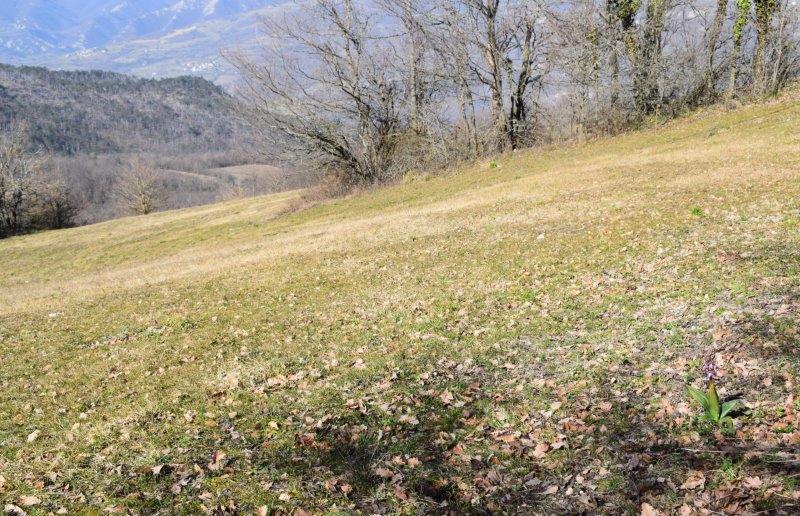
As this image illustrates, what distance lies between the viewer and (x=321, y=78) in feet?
135

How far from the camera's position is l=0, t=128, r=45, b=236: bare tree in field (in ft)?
226

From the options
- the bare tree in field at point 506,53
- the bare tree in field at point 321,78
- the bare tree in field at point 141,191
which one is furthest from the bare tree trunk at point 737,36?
the bare tree in field at point 141,191

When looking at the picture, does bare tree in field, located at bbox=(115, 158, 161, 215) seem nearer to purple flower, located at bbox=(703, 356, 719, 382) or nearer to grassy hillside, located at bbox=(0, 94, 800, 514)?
grassy hillside, located at bbox=(0, 94, 800, 514)

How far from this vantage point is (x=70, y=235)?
51.9 meters

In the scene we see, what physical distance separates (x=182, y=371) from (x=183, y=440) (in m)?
3.05

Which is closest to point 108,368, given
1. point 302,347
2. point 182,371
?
point 182,371

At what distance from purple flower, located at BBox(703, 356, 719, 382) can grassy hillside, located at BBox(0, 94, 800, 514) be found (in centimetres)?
14

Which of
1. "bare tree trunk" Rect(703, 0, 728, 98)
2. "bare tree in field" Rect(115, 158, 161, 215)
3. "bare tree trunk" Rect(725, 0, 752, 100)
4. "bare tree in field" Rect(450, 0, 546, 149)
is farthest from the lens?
"bare tree in field" Rect(115, 158, 161, 215)

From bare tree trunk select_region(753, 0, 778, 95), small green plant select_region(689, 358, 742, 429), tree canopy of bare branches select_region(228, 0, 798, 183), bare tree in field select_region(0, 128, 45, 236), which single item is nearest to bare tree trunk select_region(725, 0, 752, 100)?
tree canopy of bare branches select_region(228, 0, 798, 183)

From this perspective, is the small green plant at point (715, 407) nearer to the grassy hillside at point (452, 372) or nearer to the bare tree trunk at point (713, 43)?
the grassy hillside at point (452, 372)

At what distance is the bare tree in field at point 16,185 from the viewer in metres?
68.8

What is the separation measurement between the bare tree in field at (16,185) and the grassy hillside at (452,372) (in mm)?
60299

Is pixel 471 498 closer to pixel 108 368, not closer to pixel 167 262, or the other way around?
pixel 108 368

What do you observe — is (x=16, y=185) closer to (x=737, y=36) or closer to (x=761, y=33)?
(x=737, y=36)
